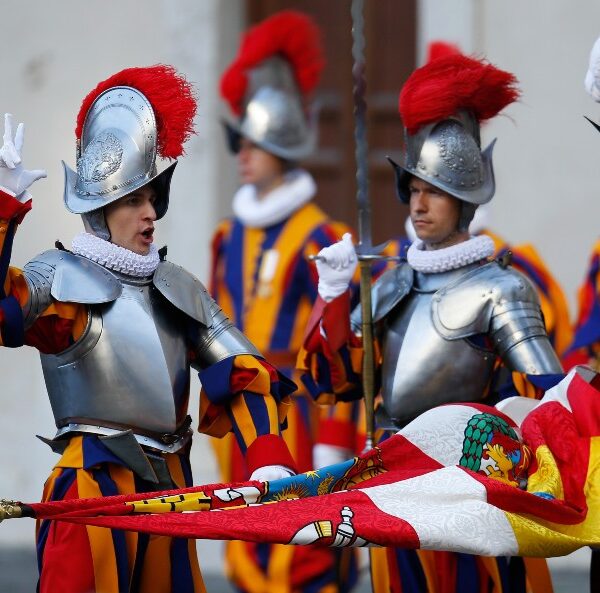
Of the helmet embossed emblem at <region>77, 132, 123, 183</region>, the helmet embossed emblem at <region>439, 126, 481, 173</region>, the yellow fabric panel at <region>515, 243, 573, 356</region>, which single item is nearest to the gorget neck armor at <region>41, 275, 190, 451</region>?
the helmet embossed emblem at <region>77, 132, 123, 183</region>

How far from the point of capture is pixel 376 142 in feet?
36.2

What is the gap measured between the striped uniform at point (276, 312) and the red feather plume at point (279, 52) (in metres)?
0.64

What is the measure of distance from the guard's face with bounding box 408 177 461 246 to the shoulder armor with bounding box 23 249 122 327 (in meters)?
1.23

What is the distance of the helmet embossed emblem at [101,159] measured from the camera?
5.93 metres

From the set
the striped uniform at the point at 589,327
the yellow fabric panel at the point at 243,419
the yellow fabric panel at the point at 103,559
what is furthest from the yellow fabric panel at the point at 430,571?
the striped uniform at the point at 589,327

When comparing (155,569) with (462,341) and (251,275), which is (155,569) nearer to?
(462,341)

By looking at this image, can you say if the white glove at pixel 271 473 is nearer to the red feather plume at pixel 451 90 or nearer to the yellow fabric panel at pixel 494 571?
the yellow fabric panel at pixel 494 571

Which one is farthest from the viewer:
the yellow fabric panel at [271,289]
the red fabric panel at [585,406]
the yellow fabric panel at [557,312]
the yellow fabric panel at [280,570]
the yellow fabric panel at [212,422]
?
the yellow fabric panel at [271,289]

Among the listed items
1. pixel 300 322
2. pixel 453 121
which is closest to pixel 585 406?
pixel 453 121

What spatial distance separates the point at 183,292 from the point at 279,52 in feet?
12.4

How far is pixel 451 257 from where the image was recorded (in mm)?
6605

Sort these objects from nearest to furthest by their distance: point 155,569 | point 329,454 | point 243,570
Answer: point 155,569, point 329,454, point 243,570

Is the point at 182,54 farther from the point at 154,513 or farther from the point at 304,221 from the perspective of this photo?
the point at 154,513

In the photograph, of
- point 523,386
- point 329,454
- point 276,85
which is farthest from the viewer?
point 276,85
